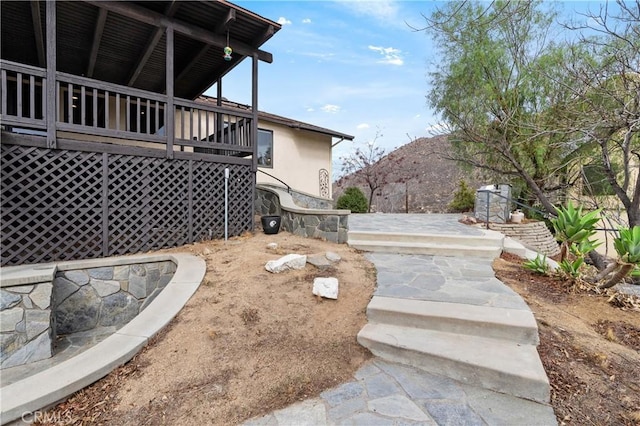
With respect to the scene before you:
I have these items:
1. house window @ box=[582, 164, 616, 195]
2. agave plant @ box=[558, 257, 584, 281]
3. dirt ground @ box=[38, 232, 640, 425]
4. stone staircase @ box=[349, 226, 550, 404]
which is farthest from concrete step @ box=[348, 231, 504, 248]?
house window @ box=[582, 164, 616, 195]

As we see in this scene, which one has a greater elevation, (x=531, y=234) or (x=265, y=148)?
(x=265, y=148)

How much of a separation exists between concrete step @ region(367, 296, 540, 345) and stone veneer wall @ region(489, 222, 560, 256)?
6.21 metres

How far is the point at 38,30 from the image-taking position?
5.14 m

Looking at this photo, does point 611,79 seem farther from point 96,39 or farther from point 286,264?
point 96,39

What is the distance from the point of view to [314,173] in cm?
1130

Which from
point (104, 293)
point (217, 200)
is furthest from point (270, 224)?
point (104, 293)

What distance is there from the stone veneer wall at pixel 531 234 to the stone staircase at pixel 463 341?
20.5 feet

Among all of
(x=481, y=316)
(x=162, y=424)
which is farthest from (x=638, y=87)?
(x=162, y=424)

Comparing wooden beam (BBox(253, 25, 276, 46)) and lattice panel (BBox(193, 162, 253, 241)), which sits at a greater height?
wooden beam (BBox(253, 25, 276, 46))

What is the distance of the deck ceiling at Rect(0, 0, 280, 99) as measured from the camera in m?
4.86

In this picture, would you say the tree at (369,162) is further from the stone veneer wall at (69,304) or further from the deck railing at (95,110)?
the stone veneer wall at (69,304)

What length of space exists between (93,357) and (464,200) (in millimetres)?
13156

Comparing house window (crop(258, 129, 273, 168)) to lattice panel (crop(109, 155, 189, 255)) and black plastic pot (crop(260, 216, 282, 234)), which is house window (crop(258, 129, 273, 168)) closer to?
black plastic pot (crop(260, 216, 282, 234))

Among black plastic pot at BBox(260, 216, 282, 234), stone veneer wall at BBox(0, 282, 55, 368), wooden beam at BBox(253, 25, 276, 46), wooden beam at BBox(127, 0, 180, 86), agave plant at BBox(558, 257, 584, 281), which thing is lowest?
stone veneer wall at BBox(0, 282, 55, 368)
